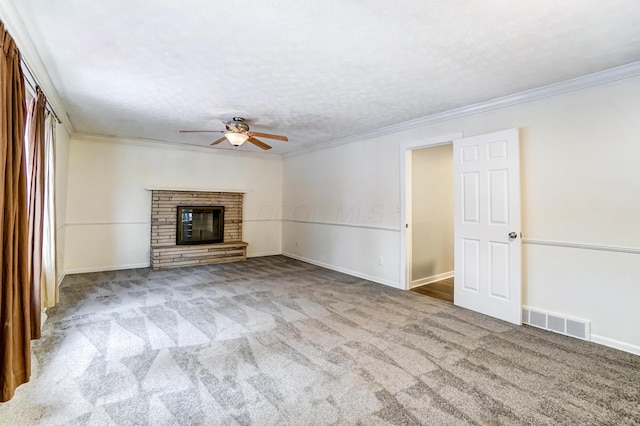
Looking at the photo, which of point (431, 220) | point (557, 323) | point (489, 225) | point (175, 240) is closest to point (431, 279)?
point (431, 220)

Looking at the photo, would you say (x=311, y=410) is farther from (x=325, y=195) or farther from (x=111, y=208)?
(x=111, y=208)

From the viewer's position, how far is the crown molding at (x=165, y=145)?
17.2 ft

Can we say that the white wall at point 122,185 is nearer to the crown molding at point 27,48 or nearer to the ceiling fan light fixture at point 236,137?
the crown molding at point 27,48

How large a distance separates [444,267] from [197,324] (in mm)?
4036

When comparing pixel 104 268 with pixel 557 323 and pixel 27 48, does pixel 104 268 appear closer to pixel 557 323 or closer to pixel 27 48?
pixel 27 48

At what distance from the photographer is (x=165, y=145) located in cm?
588

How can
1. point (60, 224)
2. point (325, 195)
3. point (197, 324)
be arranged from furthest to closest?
point (325, 195) → point (60, 224) → point (197, 324)

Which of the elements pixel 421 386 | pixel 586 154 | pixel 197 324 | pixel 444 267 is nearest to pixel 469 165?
pixel 586 154

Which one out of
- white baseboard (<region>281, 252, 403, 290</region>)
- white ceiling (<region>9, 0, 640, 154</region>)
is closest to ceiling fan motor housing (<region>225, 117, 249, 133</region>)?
white ceiling (<region>9, 0, 640, 154</region>)

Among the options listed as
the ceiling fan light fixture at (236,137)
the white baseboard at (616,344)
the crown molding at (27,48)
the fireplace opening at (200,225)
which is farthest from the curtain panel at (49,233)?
the white baseboard at (616,344)

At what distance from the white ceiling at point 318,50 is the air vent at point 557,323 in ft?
7.59

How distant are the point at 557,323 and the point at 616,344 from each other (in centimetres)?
43

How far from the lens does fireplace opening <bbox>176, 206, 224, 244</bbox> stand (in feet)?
19.7

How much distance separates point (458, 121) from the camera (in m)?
3.81
